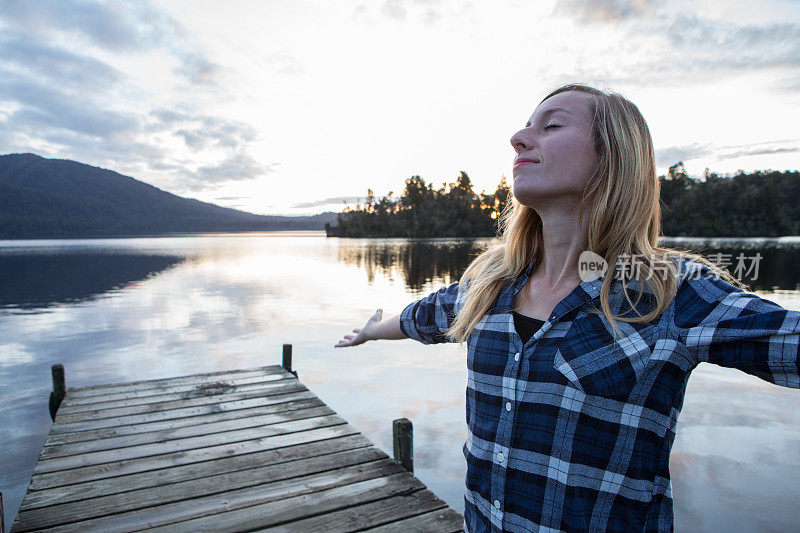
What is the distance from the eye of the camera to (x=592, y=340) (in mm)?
1654

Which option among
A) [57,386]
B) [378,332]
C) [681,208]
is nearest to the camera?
[378,332]

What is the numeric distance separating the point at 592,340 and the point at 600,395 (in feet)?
0.60

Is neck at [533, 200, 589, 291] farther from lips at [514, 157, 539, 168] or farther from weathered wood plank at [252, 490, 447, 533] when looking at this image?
weathered wood plank at [252, 490, 447, 533]

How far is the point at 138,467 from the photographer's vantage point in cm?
550

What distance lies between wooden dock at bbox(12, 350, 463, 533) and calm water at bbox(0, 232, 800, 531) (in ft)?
7.79

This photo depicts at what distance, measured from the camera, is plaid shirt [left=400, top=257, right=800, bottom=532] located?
139 cm

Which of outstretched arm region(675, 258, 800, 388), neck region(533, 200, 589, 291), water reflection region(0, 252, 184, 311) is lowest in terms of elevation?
water reflection region(0, 252, 184, 311)

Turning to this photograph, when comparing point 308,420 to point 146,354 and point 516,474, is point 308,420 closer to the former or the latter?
point 516,474

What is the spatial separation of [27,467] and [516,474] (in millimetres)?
10265

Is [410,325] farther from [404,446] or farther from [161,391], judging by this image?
[161,391]

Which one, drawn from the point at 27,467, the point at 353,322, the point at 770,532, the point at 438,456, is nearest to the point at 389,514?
A: the point at 438,456

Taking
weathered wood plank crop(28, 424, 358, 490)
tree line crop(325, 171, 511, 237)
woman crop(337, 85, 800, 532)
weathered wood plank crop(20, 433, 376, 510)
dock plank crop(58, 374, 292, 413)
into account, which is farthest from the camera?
tree line crop(325, 171, 511, 237)

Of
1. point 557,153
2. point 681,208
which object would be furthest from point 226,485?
point 681,208

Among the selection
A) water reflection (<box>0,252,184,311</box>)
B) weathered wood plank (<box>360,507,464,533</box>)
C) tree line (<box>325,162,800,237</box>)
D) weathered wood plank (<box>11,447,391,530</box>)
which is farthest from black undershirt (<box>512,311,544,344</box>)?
tree line (<box>325,162,800,237</box>)
